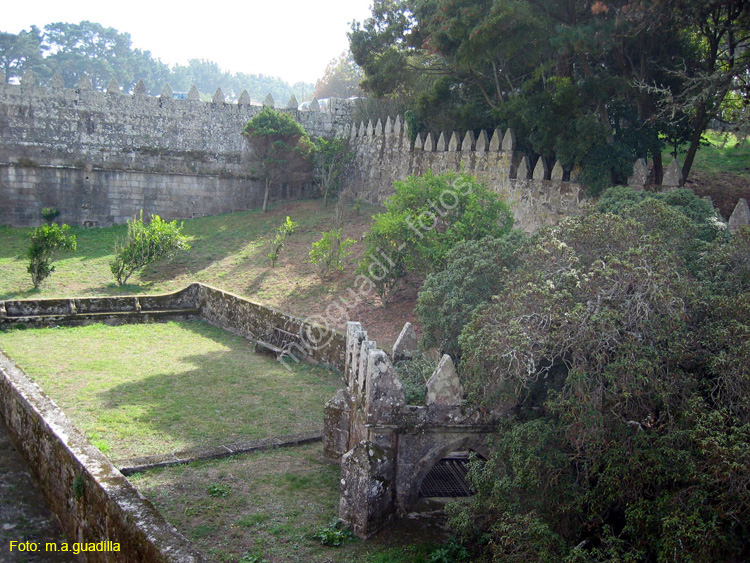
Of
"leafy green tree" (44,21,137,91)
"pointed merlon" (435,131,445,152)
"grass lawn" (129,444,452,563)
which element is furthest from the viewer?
"leafy green tree" (44,21,137,91)

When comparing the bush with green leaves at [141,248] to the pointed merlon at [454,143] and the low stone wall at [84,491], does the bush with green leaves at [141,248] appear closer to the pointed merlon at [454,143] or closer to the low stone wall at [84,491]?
the pointed merlon at [454,143]

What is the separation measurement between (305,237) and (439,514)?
13.8m

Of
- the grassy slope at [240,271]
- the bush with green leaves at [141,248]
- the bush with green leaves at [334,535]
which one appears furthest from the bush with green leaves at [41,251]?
the bush with green leaves at [334,535]

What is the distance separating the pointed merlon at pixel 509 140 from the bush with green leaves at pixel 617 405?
880 cm

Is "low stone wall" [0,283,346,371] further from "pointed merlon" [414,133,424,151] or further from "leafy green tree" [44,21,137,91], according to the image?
"leafy green tree" [44,21,137,91]

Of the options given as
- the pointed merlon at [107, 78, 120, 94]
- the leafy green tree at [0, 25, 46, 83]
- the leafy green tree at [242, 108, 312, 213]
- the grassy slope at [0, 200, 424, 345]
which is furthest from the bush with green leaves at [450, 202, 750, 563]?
the leafy green tree at [0, 25, 46, 83]

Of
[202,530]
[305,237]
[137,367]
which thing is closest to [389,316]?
[137,367]

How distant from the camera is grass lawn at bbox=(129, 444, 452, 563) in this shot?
18.6 ft

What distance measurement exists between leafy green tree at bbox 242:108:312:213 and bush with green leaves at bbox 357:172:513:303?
33.0 feet

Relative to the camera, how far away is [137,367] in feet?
35.6

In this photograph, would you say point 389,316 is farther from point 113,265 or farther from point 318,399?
point 113,265

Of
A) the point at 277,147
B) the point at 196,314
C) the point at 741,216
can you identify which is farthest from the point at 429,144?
the point at 741,216

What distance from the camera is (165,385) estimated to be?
999 centimetres

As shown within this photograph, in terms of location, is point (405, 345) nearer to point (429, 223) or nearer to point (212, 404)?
point (212, 404)
